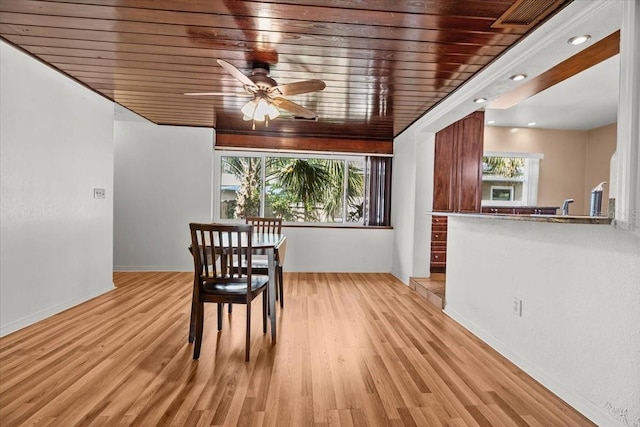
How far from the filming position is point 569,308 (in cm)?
176

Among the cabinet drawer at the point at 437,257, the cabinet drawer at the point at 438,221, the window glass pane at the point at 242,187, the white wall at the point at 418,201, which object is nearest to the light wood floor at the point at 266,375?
the white wall at the point at 418,201

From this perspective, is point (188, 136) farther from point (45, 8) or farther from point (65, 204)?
point (45, 8)

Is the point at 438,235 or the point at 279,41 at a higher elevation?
the point at 279,41

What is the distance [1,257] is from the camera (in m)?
2.40

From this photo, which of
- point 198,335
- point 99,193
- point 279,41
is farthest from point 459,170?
point 99,193

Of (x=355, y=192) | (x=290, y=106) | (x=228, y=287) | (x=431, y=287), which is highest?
(x=290, y=106)

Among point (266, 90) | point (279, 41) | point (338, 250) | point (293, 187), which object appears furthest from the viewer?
point (293, 187)

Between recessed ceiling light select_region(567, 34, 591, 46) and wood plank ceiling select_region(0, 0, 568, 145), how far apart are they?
0.71 ft

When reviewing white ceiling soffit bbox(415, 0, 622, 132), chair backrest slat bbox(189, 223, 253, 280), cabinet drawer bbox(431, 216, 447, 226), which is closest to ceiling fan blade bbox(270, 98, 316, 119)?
chair backrest slat bbox(189, 223, 253, 280)

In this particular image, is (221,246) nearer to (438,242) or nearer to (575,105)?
(438,242)

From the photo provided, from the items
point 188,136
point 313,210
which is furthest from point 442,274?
point 188,136

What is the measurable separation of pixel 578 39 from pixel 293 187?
396 cm

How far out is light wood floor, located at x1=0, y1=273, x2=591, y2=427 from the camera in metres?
1.58

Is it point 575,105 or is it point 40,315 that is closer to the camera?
point 40,315
